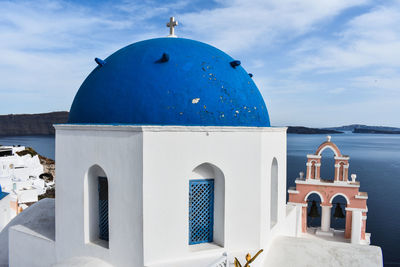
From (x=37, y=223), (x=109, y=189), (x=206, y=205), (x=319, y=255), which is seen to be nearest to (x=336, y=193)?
(x=319, y=255)

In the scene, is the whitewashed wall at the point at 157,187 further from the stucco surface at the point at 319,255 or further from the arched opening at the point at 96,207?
the stucco surface at the point at 319,255

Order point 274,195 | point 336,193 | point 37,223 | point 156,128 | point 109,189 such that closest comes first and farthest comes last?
point 156,128 → point 109,189 → point 274,195 → point 37,223 → point 336,193

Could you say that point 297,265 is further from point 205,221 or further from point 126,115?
point 126,115

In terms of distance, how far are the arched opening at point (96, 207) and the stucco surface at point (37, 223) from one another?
3.41 ft

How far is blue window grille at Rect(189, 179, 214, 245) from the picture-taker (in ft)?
16.4

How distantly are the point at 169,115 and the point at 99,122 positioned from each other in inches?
49.2

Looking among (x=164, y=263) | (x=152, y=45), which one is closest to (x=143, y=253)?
(x=164, y=263)

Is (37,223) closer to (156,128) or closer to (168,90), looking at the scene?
(156,128)

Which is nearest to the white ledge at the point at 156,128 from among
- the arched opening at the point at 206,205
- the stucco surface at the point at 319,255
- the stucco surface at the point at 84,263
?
the arched opening at the point at 206,205

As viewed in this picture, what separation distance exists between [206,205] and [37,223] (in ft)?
12.2

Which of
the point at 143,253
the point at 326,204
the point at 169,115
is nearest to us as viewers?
the point at 143,253

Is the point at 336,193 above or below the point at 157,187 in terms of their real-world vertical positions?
below

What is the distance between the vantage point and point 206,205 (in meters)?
5.08

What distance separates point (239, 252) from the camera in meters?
4.91
